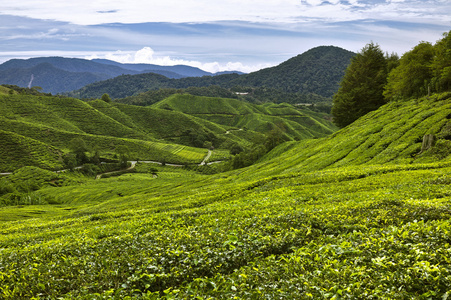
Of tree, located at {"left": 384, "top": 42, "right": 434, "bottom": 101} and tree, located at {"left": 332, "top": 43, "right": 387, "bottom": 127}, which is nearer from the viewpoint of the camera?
tree, located at {"left": 384, "top": 42, "right": 434, "bottom": 101}

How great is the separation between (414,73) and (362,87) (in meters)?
18.4

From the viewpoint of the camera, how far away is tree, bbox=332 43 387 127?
3226 inches

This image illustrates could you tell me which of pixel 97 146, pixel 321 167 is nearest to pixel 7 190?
pixel 97 146

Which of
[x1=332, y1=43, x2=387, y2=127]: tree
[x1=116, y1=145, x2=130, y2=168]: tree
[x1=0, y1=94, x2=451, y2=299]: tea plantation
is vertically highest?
[x1=332, y1=43, x2=387, y2=127]: tree

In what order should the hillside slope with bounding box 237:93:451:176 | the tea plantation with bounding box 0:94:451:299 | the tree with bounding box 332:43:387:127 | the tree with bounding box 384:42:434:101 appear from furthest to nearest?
the tree with bounding box 332:43:387:127 → the tree with bounding box 384:42:434:101 → the hillside slope with bounding box 237:93:451:176 → the tea plantation with bounding box 0:94:451:299

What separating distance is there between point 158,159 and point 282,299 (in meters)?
197

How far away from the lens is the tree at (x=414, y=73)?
6125 centimetres

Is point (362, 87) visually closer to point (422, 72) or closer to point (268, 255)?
point (422, 72)

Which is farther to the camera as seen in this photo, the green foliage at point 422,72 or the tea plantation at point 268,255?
the green foliage at point 422,72

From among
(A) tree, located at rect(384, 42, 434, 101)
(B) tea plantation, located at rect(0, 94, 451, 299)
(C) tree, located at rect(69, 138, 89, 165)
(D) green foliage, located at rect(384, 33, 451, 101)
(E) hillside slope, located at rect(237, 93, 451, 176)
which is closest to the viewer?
(B) tea plantation, located at rect(0, 94, 451, 299)

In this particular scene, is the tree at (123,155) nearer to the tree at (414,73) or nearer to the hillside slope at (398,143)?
Result: the hillside slope at (398,143)

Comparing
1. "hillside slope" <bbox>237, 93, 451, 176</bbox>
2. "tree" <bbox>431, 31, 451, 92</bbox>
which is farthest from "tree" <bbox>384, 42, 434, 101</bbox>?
"hillside slope" <bbox>237, 93, 451, 176</bbox>

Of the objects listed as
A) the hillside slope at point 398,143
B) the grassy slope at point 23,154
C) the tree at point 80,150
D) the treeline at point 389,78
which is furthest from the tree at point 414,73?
the tree at point 80,150

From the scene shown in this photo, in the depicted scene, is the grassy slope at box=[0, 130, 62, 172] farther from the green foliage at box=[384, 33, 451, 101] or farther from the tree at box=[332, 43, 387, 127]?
the green foliage at box=[384, 33, 451, 101]
